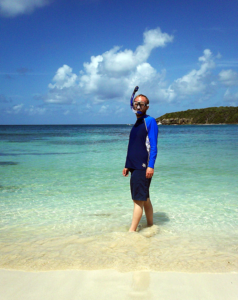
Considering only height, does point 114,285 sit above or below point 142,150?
below

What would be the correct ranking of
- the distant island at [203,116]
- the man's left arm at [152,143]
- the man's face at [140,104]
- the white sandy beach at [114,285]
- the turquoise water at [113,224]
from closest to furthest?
1. the white sandy beach at [114,285]
2. the turquoise water at [113,224]
3. the man's left arm at [152,143]
4. the man's face at [140,104]
5. the distant island at [203,116]

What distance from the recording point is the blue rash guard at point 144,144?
155 inches

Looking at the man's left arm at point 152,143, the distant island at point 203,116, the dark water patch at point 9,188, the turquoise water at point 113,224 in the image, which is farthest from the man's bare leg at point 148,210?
the distant island at point 203,116

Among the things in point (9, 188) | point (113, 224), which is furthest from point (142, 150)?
point (9, 188)

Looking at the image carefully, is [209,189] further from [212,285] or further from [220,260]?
[212,285]

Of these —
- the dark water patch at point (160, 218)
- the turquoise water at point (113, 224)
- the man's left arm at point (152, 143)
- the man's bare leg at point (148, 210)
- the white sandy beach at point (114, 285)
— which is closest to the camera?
the white sandy beach at point (114, 285)

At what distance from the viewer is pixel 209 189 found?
306 inches

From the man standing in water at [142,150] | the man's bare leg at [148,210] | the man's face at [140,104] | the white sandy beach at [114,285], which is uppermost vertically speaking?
the man's face at [140,104]

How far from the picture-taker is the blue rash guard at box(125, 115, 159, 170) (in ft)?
12.9

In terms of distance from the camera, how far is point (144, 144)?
4.01m

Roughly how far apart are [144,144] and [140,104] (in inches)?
24.3

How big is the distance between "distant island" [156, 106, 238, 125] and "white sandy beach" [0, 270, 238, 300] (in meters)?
138

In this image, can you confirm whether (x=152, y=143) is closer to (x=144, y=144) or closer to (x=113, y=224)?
(x=144, y=144)

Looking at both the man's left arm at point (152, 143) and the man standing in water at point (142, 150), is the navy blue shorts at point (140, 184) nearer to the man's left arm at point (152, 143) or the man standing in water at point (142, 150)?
the man standing in water at point (142, 150)
